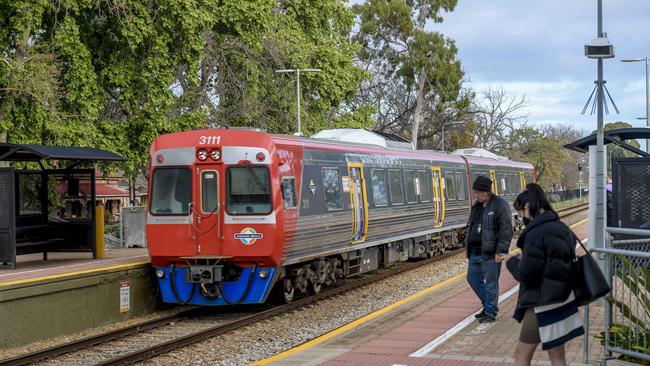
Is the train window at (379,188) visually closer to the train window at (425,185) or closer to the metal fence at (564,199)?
the train window at (425,185)

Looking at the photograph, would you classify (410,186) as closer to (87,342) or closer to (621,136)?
(621,136)

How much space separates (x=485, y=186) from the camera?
10.6m

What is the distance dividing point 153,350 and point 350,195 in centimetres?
687

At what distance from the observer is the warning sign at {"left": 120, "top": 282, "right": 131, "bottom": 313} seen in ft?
46.6

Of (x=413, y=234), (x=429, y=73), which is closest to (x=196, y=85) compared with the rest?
(x=413, y=234)

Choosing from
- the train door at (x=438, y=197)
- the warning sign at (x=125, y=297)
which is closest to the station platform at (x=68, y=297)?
the warning sign at (x=125, y=297)

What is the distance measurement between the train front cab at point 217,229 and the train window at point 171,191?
17 mm

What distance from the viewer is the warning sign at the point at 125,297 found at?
14.2 m

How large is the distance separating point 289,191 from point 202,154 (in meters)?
1.55

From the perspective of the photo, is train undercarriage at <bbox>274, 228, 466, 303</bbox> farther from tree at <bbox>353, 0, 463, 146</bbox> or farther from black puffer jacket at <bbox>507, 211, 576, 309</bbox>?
tree at <bbox>353, 0, 463, 146</bbox>

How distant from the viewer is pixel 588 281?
6.50 metres

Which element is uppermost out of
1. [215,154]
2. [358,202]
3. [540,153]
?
[540,153]

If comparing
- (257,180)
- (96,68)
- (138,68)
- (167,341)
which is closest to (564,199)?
(138,68)

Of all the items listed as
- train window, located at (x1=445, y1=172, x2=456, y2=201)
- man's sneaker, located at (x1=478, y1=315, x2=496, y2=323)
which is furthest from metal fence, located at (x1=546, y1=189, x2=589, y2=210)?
man's sneaker, located at (x1=478, y1=315, x2=496, y2=323)
